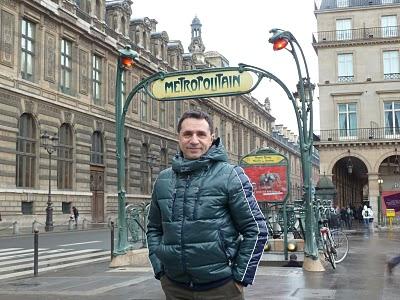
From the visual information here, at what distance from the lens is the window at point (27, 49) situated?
35938 millimetres

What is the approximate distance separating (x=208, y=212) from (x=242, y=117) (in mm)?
85847

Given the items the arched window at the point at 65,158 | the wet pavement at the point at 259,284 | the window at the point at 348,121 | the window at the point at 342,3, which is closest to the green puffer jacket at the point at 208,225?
the wet pavement at the point at 259,284

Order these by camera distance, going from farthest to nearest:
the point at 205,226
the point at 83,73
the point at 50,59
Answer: the point at 83,73 < the point at 50,59 < the point at 205,226

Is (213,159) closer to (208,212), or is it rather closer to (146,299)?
(208,212)

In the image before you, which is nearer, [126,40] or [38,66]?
[38,66]

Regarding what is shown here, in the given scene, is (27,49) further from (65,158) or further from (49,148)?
(65,158)

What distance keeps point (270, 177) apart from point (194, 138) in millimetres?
11603

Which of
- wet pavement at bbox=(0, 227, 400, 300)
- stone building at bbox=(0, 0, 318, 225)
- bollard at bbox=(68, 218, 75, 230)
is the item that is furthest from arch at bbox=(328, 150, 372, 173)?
wet pavement at bbox=(0, 227, 400, 300)

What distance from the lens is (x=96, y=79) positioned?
4556cm

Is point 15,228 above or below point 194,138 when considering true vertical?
below

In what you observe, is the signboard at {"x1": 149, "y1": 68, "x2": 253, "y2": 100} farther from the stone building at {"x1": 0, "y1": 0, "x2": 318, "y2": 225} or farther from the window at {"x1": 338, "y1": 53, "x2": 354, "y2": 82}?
the window at {"x1": 338, "y1": 53, "x2": 354, "y2": 82}

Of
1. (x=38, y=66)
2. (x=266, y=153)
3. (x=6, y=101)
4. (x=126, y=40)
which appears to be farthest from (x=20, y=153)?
(x=266, y=153)

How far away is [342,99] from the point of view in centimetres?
4625

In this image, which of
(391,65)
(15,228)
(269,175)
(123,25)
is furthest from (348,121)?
(269,175)
